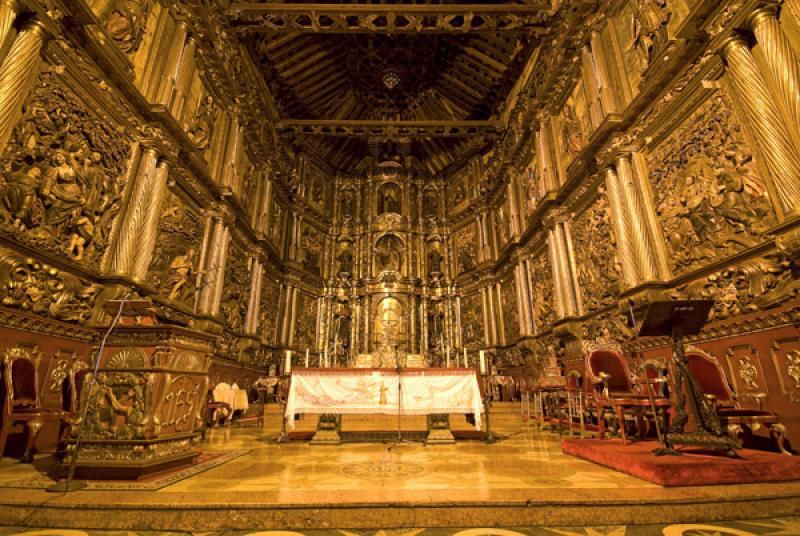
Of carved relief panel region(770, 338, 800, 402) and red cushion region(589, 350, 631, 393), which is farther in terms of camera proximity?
red cushion region(589, 350, 631, 393)

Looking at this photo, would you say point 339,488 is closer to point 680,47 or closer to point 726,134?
point 726,134

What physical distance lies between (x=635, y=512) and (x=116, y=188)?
788 centimetres

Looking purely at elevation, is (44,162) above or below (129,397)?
above

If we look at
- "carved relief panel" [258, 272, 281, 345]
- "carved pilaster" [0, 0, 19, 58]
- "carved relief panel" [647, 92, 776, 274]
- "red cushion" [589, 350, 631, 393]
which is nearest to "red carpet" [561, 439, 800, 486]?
"red cushion" [589, 350, 631, 393]

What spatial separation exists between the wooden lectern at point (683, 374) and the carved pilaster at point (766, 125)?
1569 mm

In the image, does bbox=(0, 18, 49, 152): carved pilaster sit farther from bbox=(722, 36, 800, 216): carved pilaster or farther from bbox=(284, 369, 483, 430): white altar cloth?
bbox=(722, 36, 800, 216): carved pilaster

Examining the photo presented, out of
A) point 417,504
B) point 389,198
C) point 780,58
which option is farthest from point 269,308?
point 780,58

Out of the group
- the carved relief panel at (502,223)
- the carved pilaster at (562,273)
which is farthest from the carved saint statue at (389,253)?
the carved pilaster at (562,273)

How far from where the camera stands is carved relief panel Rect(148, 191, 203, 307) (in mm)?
7156

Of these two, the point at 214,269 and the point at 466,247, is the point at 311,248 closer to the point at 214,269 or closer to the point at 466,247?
the point at 466,247

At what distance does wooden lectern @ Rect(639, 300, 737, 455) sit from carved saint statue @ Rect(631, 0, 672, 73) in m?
5.03

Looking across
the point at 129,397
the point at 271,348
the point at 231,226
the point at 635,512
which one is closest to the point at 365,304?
the point at 271,348

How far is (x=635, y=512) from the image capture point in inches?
88.5

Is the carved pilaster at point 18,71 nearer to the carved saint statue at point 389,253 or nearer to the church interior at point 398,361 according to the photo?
the church interior at point 398,361
